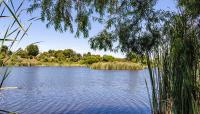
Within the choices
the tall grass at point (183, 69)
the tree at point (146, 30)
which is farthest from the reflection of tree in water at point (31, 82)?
the tall grass at point (183, 69)

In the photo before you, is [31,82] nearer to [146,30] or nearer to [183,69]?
[146,30]

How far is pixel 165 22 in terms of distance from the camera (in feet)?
27.0

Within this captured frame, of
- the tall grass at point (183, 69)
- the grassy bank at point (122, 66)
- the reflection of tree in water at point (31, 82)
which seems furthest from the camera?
the grassy bank at point (122, 66)

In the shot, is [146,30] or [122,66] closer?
[146,30]

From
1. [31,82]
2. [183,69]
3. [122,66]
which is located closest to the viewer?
[183,69]

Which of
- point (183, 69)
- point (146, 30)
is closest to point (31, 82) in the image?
point (146, 30)

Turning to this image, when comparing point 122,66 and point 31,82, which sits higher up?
point 122,66

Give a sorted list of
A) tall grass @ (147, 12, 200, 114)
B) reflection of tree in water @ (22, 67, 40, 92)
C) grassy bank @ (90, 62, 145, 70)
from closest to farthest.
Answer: tall grass @ (147, 12, 200, 114) → reflection of tree in water @ (22, 67, 40, 92) → grassy bank @ (90, 62, 145, 70)

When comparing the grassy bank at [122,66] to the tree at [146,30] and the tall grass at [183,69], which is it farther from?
the tall grass at [183,69]

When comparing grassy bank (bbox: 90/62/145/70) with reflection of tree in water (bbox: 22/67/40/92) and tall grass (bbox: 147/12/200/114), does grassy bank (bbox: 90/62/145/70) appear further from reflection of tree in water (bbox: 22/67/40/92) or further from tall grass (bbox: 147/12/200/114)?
tall grass (bbox: 147/12/200/114)

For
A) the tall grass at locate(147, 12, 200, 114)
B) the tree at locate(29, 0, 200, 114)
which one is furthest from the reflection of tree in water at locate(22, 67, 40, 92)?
the tall grass at locate(147, 12, 200, 114)

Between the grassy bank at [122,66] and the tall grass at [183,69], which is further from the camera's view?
the grassy bank at [122,66]

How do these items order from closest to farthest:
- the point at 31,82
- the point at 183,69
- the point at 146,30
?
the point at 183,69 → the point at 146,30 → the point at 31,82

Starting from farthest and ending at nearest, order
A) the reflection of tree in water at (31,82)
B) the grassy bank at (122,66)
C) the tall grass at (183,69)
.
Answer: the grassy bank at (122,66) < the reflection of tree in water at (31,82) < the tall grass at (183,69)
